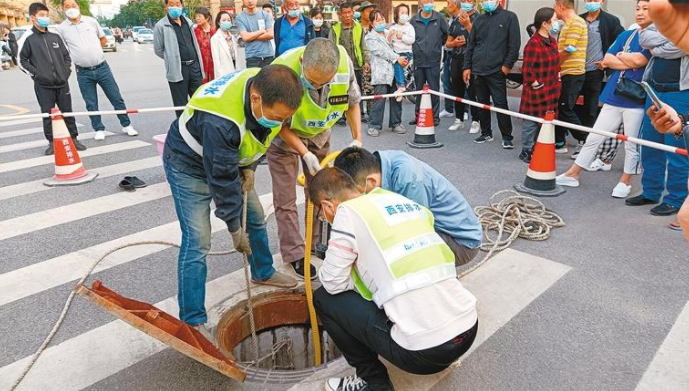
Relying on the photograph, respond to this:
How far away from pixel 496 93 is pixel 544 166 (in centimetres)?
209

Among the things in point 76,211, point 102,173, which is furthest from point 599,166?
point 102,173

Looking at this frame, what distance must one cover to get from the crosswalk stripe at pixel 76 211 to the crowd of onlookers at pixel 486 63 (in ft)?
7.30

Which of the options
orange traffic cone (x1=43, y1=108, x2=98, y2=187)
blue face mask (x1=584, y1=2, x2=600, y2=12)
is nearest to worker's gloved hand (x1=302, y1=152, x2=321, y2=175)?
orange traffic cone (x1=43, y1=108, x2=98, y2=187)

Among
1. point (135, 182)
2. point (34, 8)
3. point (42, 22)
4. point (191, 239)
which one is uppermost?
point (34, 8)

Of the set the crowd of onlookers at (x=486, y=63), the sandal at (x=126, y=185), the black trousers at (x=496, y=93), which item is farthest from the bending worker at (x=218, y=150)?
the black trousers at (x=496, y=93)

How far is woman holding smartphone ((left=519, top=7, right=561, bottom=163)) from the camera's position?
5.91 meters

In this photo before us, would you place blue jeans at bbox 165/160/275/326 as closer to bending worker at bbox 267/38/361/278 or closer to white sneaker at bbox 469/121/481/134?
bending worker at bbox 267/38/361/278

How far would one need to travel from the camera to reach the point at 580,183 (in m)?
5.44

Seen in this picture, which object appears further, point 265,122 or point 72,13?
point 72,13

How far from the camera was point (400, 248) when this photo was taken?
2.02 m

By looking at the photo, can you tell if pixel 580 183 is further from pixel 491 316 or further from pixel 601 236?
pixel 491 316

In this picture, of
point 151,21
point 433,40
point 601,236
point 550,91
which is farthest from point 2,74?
point 151,21

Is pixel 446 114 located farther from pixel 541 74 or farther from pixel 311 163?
pixel 311 163

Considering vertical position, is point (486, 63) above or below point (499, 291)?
above
